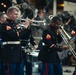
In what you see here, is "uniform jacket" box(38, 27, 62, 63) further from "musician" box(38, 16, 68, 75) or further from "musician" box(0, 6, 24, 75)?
"musician" box(0, 6, 24, 75)

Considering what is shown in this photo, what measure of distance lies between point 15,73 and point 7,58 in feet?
1.31

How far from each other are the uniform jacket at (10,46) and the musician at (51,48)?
1.79 ft

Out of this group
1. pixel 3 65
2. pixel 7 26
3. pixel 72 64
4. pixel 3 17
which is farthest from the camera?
pixel 72 64

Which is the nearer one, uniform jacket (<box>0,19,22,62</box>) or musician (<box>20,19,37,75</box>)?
uniform jacket (<box>0,19,22,62</box>)

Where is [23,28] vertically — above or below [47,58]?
above

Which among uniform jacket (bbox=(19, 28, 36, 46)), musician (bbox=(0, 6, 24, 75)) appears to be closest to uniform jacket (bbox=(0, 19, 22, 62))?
musician (bbox=(0, 6, 24, 75))

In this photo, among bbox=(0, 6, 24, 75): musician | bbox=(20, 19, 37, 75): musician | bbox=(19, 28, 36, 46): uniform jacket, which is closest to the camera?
bbox=(0, 6, 24, 75): musician

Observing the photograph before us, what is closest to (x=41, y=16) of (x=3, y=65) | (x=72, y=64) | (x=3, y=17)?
(x=72, y=64)

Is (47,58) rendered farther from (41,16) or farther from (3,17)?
(41,16)

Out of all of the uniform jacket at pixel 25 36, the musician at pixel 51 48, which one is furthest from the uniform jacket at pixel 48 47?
→ the uniform jacket at pixel 25 36

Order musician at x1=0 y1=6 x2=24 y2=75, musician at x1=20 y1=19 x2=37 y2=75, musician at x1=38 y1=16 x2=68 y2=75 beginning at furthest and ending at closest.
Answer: musician at x1=20 y1=19 x2=37 y2=75
musician at x1=38 y1=16 x2=68 y2=75
musician at x1=0 y1=6 x2=24 y2=75

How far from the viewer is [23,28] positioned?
9.03 meters

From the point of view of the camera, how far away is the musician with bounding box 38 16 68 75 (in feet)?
27.1

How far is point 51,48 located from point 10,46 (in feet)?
2.84
